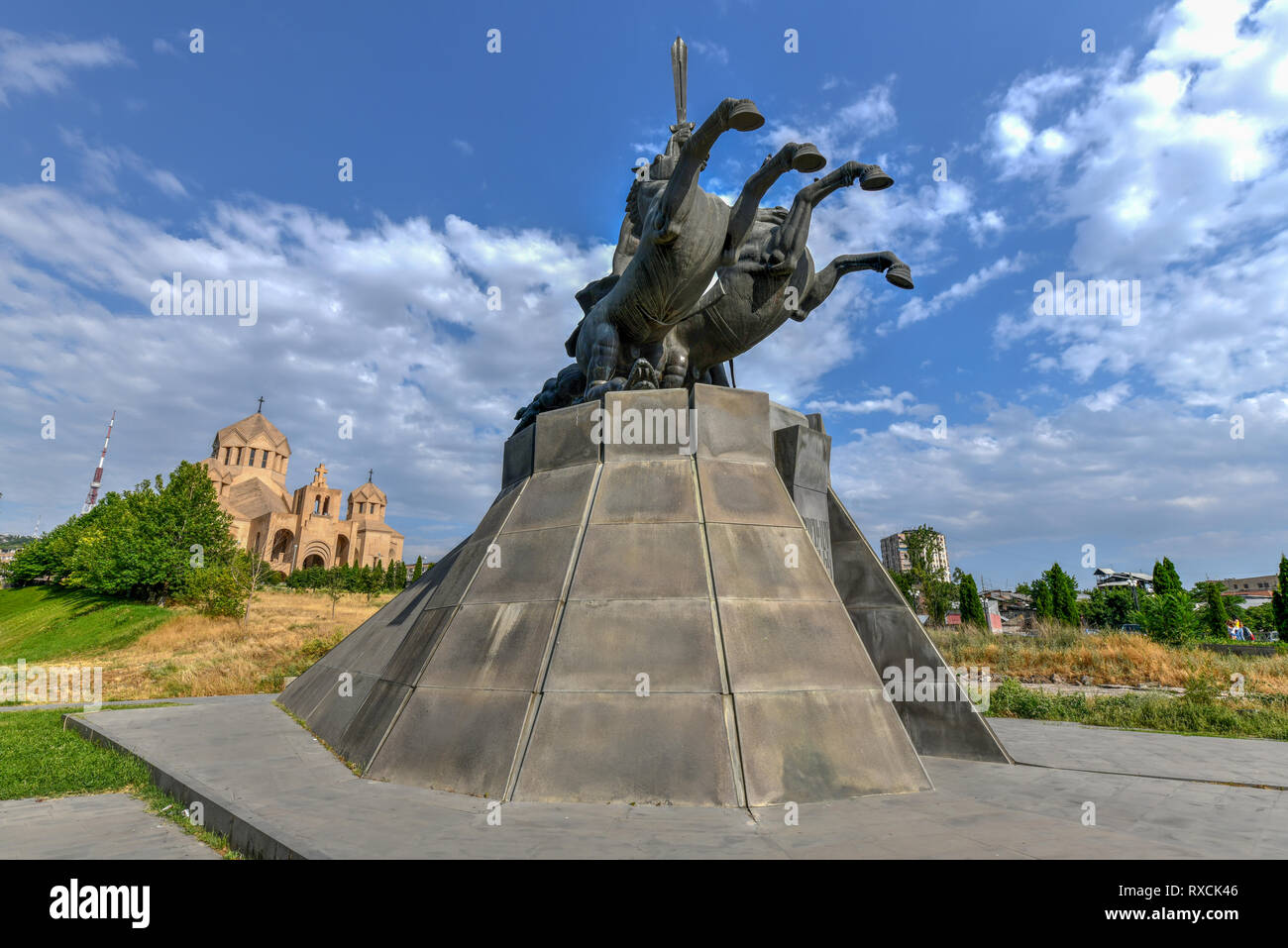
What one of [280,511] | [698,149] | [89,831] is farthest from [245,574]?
[698,149]

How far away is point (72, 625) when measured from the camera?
34.5 meters

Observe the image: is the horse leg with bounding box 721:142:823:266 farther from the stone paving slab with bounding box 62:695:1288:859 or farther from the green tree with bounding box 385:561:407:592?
the green tree with bounding box 385:561:407:592

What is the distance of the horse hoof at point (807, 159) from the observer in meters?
6.84

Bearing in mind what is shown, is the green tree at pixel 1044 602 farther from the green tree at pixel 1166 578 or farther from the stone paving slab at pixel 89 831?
the stone paving slab at pixel 89 831

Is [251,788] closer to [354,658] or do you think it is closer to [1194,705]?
[354,658]

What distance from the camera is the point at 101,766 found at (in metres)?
6.96

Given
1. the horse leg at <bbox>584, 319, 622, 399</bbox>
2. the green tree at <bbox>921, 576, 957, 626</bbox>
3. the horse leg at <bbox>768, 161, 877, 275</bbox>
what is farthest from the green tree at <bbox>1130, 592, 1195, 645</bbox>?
the horse leg at <bbox>584, 319, 622, 399</bbox>

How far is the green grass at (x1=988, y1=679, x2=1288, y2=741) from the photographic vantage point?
34.6 feet

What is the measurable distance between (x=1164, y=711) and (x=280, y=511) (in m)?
80.4

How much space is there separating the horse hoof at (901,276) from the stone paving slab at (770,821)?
6161mm

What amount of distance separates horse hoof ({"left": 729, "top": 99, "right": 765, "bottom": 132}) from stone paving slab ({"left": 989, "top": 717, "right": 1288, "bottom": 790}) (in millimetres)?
7320

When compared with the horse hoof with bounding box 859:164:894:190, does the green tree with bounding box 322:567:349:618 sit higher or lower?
lower

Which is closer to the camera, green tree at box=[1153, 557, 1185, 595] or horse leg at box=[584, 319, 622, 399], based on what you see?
horse leg at box=[584, 319, 622, 399]
